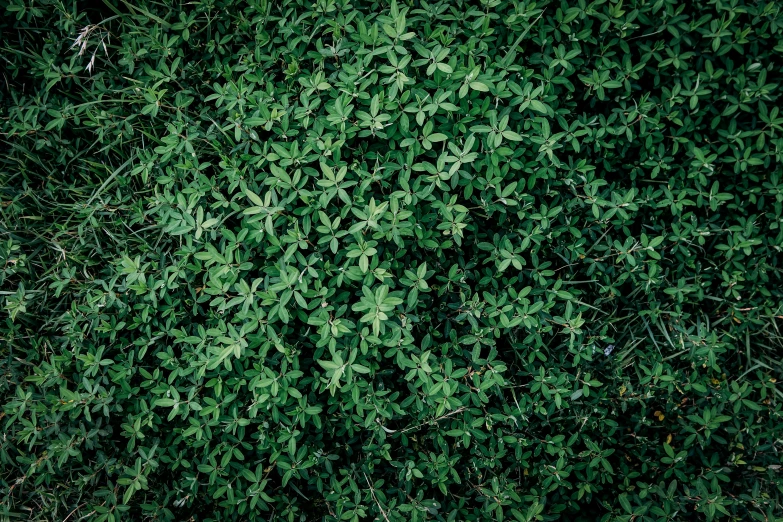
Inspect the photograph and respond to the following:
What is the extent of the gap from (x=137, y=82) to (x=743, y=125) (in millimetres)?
3031

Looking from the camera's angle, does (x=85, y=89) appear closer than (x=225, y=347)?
No

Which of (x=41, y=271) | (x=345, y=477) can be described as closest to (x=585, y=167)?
(x=345, y=477)

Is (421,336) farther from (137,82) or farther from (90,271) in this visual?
(137,82)

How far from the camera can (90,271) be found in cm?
296

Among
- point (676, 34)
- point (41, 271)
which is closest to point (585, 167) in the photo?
point (676, 34)

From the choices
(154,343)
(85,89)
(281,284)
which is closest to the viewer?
(281,284)

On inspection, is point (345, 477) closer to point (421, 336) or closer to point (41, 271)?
point (421, 336)

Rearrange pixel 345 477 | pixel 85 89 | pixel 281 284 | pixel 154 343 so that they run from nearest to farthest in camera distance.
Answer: pixel 281 284 → pixel 345 477 → pixel 154 343 → pixel 85 89

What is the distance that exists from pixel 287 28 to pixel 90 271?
1.56 m

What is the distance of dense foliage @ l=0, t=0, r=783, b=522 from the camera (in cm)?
250

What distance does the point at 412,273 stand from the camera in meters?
2.47

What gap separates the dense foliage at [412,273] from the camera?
250 centimetres

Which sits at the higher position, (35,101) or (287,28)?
(287,28)

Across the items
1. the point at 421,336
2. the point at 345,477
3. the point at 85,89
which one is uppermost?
the point at 85,89
